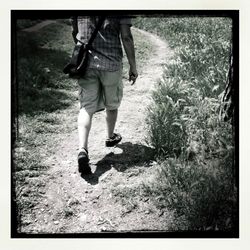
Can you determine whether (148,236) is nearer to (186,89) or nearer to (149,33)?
(186,89)

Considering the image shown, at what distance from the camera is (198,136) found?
3.07 metres

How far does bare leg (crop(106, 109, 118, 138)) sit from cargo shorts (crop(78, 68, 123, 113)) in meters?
0.14

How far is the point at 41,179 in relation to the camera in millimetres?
3158

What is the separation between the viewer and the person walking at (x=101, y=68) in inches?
118

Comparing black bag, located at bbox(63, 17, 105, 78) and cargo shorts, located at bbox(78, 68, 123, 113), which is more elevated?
black bag, located at bbox(63, 17, 105, 78)

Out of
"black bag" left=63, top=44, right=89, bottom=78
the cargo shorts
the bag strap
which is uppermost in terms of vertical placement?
the bag strap

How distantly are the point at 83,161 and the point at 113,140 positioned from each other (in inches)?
22.4

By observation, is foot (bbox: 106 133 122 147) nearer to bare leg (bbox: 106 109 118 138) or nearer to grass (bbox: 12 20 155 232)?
bare leg (bbox: 106 109 118 138)

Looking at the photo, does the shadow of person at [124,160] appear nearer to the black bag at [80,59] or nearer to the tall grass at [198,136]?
the tall grass at [198,136]

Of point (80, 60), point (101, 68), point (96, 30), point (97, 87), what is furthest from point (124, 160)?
point (96, 30)

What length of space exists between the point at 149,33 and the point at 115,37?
45 cm

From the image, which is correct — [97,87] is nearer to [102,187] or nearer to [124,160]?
[124,160]

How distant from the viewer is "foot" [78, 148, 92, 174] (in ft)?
10.0

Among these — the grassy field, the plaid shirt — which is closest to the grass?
the grassy field
